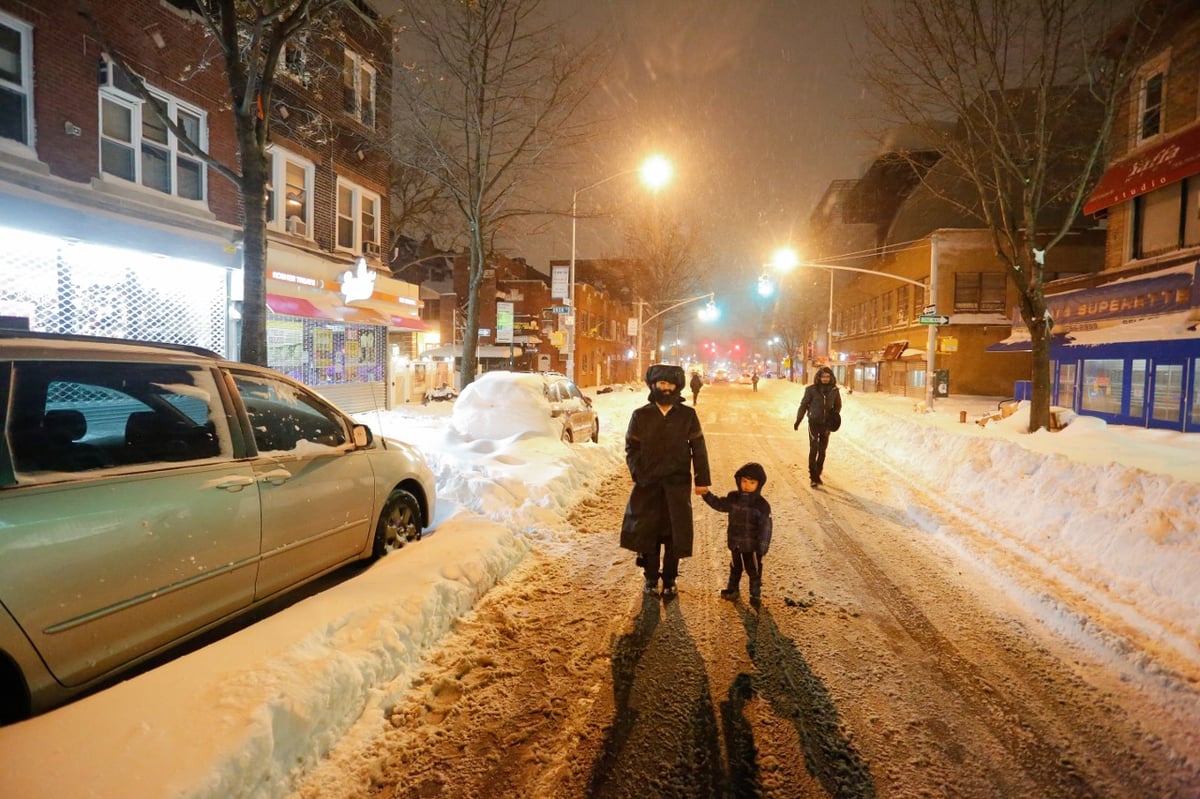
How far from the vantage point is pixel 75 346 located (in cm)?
296

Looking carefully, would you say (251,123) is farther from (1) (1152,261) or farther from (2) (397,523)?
(1) (1152,261)

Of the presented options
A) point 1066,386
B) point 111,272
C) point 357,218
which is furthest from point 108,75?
point 1066,386

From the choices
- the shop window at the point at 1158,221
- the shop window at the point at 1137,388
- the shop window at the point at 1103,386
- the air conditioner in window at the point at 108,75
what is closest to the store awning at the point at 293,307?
the air conditioner in window at the point at 108,75

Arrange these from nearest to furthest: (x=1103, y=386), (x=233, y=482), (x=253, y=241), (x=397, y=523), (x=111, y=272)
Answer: (x=233, y=482) → (x=397, y=523) → (x=253, y=241) → (x=111, y=272) → (x=1103, y=386)

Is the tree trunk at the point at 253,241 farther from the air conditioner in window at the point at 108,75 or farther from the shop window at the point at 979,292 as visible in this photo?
the shop window at the point at 979,292

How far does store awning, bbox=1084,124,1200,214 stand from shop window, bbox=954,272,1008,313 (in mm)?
16014

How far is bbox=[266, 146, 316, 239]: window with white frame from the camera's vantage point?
1512cm

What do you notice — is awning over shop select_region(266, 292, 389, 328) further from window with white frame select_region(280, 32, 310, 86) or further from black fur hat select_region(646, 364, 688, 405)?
black fur hat select_region(646, 364, 688, 405)

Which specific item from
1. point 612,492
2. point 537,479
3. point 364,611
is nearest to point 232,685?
point 364,611

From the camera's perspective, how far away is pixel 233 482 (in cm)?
344

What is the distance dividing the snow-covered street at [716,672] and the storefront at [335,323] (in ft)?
35.3

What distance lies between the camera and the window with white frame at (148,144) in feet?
36.6

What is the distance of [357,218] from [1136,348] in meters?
22.9

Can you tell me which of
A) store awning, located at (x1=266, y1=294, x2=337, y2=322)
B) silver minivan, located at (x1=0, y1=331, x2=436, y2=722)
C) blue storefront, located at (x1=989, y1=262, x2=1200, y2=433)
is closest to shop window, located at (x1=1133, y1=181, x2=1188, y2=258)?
blue storefront, located at (x1=989, y1=262, x2=1200, y2=433)
